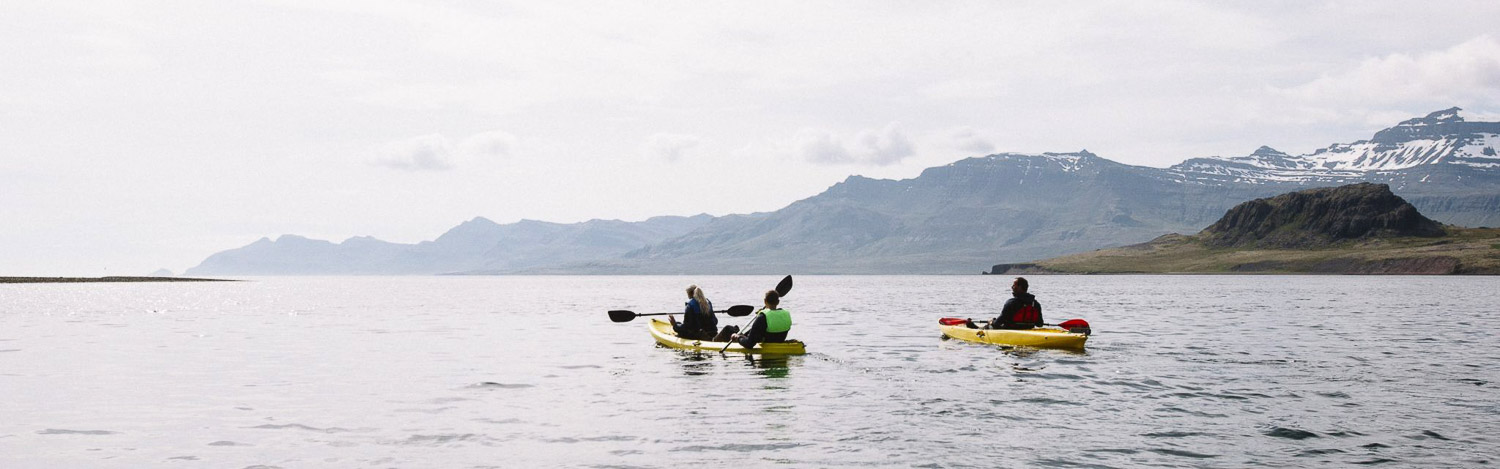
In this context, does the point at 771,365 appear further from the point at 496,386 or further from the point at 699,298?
the point at 496,386

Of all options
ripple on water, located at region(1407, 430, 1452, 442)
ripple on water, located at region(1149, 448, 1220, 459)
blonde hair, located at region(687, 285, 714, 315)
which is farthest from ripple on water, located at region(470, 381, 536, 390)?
ripple on water, located at region(1407, 430, 1452, 442)

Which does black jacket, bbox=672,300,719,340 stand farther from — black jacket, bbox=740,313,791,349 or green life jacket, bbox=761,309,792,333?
green life jacket, bbox=761,309,792,333

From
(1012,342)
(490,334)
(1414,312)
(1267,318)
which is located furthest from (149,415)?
(1414,312)

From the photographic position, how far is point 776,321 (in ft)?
109

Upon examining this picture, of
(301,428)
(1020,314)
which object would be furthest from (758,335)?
(301,428)

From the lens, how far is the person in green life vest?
3291 cm

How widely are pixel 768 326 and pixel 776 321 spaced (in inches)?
14.1

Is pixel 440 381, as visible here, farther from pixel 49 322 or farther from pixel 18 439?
pixel 49 322

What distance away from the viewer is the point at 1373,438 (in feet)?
60.5

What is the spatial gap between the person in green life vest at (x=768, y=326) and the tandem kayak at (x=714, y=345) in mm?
209

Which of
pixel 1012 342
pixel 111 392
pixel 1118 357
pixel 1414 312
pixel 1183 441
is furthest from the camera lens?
pixel 1414 312

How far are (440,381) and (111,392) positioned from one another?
782cm

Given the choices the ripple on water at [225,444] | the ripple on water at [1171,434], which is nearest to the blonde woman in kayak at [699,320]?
the ripple on water at [225,444]

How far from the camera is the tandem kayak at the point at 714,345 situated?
33312 millimetres
